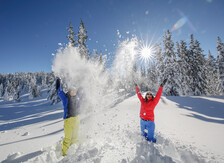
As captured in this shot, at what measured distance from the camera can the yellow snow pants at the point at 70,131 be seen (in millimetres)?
4026

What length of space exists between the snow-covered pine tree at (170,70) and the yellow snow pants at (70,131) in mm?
23859

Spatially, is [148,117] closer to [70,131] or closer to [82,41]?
[70,131]

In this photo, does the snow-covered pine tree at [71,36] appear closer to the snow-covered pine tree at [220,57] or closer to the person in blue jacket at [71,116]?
the person in blue jacket at [71,116]

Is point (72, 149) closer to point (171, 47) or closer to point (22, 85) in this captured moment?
point (171, 47)

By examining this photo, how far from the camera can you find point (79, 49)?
67.2ft

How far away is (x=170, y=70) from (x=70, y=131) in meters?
24.7

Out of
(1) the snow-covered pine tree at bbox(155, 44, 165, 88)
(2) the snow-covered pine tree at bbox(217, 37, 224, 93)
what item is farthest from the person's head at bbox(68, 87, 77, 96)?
(2) the snow-covered pine tree at bbox(217, 37, 224, 93)

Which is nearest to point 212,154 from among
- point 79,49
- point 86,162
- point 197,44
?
point 86,162

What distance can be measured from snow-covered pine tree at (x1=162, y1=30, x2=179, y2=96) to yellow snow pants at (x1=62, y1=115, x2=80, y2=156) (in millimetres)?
23859

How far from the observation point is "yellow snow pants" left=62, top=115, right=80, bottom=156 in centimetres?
403

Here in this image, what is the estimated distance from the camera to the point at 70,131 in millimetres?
4184

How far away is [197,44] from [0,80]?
15510 centimetres

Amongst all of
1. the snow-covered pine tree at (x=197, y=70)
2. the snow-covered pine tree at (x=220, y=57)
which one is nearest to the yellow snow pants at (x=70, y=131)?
the snow-covered pine tree at (x=197, y=70)

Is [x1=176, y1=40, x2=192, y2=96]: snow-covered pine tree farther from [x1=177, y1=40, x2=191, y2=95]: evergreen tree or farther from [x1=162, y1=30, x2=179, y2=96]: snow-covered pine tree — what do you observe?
[x1=162, y1=30, x2=179, y2=96]: snow-covered pine tree
